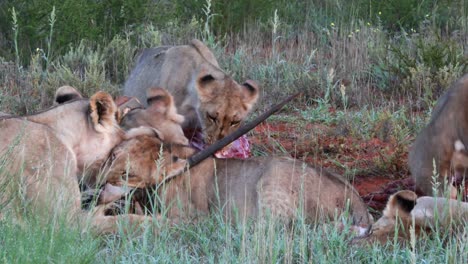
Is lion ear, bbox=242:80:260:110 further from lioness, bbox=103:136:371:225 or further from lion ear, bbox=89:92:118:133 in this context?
lion ear, bbox=89:92:118:133

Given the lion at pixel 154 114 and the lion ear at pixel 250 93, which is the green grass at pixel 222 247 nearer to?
the lion at pixel 154 114

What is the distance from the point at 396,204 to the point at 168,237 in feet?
4.21

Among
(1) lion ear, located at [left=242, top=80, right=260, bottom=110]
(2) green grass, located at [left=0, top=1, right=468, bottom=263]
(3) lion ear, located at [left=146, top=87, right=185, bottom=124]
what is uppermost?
(3) lion ear, located at [left=146, top=87, right=185, bottom=124]

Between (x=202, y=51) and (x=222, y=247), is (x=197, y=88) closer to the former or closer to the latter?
(x=202, y=51)

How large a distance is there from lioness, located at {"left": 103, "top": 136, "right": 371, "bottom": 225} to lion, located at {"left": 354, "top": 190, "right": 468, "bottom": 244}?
2.01ft

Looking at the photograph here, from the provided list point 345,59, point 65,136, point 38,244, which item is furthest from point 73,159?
point 345,59

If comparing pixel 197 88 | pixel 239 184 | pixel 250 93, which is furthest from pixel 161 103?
pixel 250 93

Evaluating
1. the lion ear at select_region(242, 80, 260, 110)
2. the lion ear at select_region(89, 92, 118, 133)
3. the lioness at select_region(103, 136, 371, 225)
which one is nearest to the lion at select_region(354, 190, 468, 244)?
the lioness at select_region(103, 136, 371, 225)

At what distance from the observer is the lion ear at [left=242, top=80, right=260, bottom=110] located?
29.1 feet

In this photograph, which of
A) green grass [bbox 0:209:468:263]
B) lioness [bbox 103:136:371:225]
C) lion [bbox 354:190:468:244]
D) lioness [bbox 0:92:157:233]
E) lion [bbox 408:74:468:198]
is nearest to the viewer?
green grass [bbox 0:209:468:263]

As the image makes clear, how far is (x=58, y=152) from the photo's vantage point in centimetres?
651

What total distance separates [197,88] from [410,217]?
130 inches

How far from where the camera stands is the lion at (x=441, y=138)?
7070mm

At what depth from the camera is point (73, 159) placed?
6.58 meters
